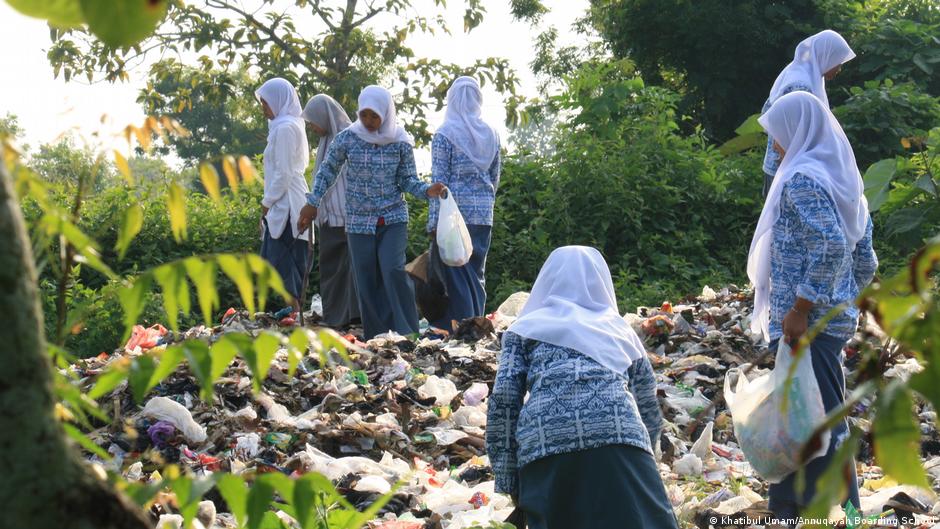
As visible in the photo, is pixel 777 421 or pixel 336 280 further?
pixel 336 280

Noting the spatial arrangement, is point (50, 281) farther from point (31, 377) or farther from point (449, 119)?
point (31, 377)

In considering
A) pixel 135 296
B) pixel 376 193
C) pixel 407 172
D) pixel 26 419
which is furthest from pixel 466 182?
pixel 26 419

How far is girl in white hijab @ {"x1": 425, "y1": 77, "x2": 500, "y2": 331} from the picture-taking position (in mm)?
8297

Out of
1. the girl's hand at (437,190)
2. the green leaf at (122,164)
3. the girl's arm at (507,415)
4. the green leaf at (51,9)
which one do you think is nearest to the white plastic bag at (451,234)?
the girl's hand at (437,190)

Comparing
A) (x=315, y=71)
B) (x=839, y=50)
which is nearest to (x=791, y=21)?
(x=315, y=71)

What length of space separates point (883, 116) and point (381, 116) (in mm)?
7157

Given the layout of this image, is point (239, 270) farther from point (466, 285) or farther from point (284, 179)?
point (284, 179)

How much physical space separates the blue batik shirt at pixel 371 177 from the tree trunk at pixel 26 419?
6.80 meters

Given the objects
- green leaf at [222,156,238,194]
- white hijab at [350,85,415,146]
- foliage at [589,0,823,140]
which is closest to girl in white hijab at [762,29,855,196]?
white hijab at [350,85,415,146]

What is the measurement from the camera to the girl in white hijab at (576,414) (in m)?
3.50

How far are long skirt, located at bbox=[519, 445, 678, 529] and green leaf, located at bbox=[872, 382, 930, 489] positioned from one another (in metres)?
2.49

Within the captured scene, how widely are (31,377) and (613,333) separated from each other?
2821 mm

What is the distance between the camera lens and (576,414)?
355 cm

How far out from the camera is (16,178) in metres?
1.45
